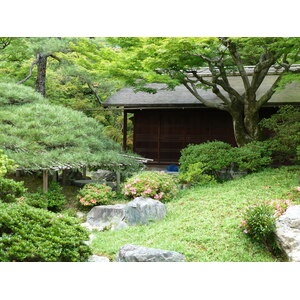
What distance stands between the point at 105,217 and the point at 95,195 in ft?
2.59

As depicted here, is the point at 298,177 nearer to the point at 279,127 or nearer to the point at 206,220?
the point at 279,127

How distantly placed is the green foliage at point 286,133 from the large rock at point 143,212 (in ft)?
13.8

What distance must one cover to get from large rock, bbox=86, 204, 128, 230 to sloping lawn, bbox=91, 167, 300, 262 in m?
0.58

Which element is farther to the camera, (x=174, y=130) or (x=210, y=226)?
(x=174, y=130)

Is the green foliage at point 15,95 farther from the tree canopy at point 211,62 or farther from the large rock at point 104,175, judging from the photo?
the large rock at point 104,175

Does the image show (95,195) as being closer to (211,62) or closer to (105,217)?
(105,217)

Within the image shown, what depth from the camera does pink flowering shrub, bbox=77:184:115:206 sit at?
9.42m

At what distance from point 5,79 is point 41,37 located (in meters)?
2.19

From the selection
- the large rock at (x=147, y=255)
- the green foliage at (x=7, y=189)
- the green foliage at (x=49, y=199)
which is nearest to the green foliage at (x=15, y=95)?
the green foliage at (x=49, y=199)

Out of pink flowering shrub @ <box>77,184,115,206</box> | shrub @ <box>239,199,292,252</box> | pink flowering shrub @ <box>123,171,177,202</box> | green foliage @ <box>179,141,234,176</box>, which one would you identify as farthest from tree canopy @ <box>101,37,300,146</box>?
shrub @ <box>239,199,292,252</box>

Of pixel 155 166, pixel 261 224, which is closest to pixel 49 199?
pixel 261 224

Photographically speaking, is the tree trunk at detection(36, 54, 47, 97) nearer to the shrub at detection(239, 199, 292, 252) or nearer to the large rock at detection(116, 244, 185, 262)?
the large rock at detection(116, 244, 185, 262)

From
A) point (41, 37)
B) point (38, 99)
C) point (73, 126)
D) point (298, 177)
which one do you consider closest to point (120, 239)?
point (73, 126)

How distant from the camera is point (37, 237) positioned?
5520mm
